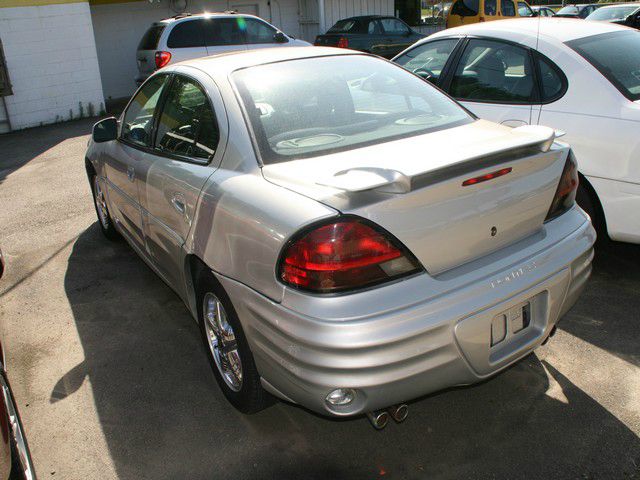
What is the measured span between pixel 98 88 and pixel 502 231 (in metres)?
12.4

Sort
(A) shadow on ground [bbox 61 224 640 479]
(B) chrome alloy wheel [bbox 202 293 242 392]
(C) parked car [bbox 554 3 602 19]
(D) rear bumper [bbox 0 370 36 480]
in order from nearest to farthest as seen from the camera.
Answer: (D) rear bumper [bbox 0 370 36 480], (A) shadow on ground [bbox 61 224 640 479], (B) chrome alloy wheel [bbox 202 293 242 392], (C) parked car [bbox 554 3 602 19]

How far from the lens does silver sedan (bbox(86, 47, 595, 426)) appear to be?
2246mm

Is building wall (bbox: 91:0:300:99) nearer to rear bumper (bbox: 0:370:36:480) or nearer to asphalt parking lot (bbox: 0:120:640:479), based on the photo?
asphalt parking lot (bbox: 0:120:640:479)

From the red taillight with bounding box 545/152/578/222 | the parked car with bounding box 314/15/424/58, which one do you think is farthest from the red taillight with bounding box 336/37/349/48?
the red taillight with bounding box 545/152/578/222

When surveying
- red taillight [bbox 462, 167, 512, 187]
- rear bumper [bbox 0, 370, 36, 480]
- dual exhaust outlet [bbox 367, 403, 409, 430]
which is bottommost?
dual exhaust outlet [bbox 367, 403, 409, 430]

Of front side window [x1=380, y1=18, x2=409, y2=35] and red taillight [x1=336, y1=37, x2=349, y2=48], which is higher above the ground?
front side window [x1=380, y1=18, x2=409, y2=35]

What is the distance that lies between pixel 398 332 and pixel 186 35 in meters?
11.6

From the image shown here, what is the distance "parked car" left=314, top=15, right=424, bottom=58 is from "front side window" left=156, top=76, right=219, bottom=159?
1271 centimetres

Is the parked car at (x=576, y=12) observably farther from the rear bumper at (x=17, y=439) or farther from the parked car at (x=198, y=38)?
the rear bumper at (x=17, y=439)

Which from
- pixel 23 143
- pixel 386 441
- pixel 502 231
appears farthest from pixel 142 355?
pixel 23 143

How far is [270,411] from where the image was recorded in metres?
3.07

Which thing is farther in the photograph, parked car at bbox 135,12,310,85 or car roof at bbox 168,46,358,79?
parked car at bbox 135,12,310,85

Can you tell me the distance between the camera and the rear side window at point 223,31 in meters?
12.7

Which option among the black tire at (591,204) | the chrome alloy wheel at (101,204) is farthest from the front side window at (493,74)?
the chrome alloy wheel at (101,204)
